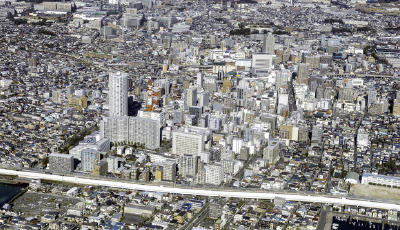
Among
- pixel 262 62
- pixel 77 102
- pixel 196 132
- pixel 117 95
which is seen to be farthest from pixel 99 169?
pixel 262 62

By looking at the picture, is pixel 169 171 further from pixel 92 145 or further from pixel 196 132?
pixel 92 145

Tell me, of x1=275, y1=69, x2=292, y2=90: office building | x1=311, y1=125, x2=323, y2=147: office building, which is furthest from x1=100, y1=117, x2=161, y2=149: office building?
x1=275, y1=69, x2=292, y2=90: office building

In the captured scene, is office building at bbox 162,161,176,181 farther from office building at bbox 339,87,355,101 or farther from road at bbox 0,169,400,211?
office building at bbox 339,87,355,101

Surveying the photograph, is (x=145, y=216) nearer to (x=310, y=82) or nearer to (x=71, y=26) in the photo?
(x=310, y=82)

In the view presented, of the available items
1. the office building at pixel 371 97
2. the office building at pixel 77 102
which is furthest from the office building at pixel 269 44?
the office building at pixel 77 102

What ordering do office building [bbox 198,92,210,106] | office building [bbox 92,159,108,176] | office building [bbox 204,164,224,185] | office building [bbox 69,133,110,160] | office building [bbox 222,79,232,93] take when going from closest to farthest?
office building [bbox 204,164,224,185], office building [bbox 92,159,108,176], office building [bbox 69,133,110,160], office building [bbox 198,92,210,106], office building [bbox 222,79,232,93]
